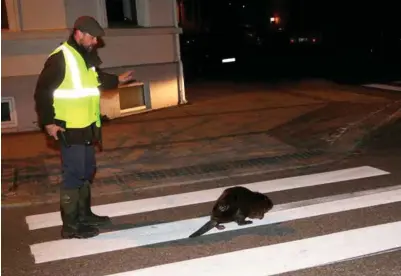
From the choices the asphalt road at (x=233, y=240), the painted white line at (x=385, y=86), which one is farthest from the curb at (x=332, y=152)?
the painted white line at (x=385, y=86)

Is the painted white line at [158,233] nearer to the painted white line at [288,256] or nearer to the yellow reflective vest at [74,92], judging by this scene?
the painted white line at [288,256]

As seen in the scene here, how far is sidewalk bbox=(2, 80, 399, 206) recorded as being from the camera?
7.41 m

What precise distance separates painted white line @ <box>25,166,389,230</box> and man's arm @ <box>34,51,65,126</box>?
4.68 ft

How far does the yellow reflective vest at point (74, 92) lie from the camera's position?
4.86 metres

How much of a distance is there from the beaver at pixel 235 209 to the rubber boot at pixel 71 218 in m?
1.00

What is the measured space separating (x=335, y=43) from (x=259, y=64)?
9487 mm

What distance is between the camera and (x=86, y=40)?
496 centimetres

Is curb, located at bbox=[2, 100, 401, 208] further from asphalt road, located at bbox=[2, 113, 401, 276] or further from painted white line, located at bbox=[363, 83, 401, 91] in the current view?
painted white line, located at bbox=[363, 83, 401, 91]

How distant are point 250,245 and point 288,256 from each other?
1.32 ft

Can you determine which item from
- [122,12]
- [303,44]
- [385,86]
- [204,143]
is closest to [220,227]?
[204,143]

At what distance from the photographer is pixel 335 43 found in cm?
3388

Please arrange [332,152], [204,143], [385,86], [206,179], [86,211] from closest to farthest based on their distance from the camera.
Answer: [86,211], [206,179], [332,152], [204,143], [385,86]

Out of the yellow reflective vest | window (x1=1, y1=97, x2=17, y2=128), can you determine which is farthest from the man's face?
window (x1=1, y1=97, x2=17, y2=128)

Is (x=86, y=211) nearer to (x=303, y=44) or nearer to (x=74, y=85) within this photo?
(x=74, y=85)
